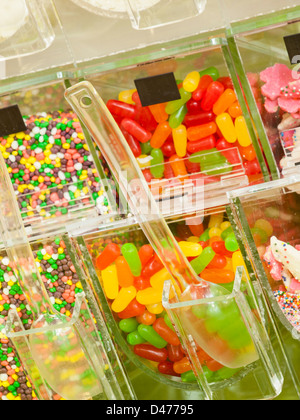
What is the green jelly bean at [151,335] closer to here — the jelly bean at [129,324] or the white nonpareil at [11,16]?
the jelly bean at [129,324]

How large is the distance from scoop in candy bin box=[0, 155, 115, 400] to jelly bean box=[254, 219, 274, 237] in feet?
1.25

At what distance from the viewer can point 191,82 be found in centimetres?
143

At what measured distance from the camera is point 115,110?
1.47m

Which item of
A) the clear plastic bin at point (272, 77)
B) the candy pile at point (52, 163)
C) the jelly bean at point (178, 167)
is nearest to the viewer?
the clear plastic bin at point (272, 77)

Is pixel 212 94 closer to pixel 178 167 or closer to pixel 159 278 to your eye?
pixel 178 167

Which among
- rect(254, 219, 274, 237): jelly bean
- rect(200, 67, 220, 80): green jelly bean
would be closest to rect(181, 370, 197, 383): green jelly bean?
rect(254, 219, 274, 237): jelly bean

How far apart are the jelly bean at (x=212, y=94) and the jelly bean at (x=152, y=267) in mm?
441

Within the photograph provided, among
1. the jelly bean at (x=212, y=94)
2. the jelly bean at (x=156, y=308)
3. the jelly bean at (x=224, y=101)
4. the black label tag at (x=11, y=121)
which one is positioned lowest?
the jelly bean at (x=156, y=308)

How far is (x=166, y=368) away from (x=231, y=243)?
0.30 metres

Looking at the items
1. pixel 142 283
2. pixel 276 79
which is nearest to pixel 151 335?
pixel 142 283

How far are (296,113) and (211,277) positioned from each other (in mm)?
462

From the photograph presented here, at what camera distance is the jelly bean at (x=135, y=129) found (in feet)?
4.80

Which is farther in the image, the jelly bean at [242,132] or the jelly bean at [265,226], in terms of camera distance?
the jelly bean at [242,132]

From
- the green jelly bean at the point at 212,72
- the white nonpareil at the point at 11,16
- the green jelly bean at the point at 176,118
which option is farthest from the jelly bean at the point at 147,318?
the white nonpareil at the point at 11,16
